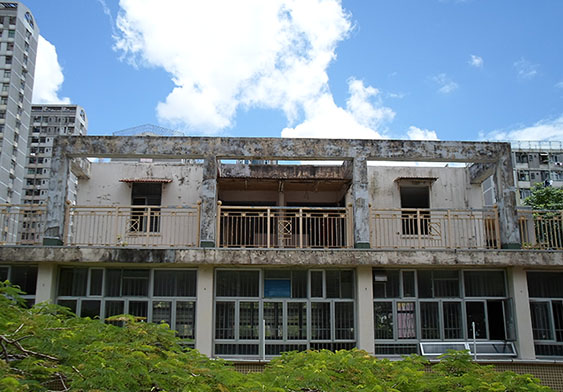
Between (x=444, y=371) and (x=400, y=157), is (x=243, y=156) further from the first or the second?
(x=444, y=371)

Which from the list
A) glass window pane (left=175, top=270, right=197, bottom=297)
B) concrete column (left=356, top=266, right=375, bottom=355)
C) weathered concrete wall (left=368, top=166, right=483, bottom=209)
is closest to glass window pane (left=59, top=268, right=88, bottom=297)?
glass window pane (left=175, top=270, right=197, bottom=297)

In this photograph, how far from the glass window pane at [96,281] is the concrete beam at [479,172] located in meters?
11.5

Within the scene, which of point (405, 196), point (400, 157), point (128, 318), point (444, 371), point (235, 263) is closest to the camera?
point (128, 318)

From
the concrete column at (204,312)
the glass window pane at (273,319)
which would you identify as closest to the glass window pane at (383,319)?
the glass window pane at (273,319)

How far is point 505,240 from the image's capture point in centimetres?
1402

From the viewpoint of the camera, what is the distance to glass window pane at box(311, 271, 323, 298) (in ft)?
45.3

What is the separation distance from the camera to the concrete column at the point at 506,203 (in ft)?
45.9

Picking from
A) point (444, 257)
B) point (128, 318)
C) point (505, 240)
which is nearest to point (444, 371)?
point (128, 318)

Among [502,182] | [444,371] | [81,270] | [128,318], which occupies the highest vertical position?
[502,182]

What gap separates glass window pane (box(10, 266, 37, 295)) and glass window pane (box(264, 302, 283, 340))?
233 inches

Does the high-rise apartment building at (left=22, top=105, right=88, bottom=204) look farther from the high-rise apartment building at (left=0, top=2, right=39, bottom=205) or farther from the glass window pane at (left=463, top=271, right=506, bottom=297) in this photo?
the glass window pane at (left=463, top=271, right=506, bottom=297)

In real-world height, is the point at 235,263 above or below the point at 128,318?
above

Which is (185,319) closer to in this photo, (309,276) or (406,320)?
Answer: (309,276)

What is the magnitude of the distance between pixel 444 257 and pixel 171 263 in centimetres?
680
